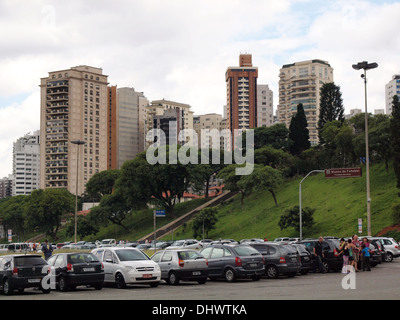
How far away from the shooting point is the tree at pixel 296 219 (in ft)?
203

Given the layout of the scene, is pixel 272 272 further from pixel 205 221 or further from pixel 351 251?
pixel 205 221

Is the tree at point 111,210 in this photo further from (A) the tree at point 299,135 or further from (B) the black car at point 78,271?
(B) the black car at point 78,271

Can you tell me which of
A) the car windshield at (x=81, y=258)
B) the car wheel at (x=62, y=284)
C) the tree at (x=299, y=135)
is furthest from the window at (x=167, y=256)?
the tree at (x=299, y=135)

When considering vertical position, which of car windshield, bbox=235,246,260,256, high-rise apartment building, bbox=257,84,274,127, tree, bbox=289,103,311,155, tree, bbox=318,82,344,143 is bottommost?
car windshield, bbox=235,246,260,256

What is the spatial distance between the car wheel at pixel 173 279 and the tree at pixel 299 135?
8497 centimetres

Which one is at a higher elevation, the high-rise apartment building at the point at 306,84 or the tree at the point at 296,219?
the high-rise apartment building at the point at 306,84

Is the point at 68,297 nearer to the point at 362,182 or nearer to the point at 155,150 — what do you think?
the point at 362,182

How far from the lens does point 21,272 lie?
19781 mm

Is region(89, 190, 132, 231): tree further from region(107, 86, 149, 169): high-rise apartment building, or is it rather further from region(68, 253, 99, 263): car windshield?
region(107, 86, 149, 169): high-rise apartment building

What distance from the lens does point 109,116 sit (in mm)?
170250

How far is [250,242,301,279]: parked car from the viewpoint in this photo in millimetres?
25250

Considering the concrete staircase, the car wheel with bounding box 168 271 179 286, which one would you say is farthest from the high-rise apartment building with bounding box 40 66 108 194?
the car wheel with bounding box 168 271 179 286

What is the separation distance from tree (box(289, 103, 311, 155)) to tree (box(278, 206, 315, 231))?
1735 inches

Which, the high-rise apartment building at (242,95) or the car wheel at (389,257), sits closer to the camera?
the car wheel at (389,257)
